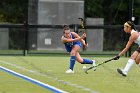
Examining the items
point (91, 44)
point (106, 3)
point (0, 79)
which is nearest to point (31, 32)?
point (91, 44)

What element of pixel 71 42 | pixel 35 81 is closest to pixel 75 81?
pixel 35 81

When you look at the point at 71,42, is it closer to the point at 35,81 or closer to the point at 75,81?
the point at 75,81

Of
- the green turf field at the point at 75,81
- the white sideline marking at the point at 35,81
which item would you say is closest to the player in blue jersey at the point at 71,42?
the green turf field at the point at 75,81

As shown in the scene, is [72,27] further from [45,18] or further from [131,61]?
[131,61]

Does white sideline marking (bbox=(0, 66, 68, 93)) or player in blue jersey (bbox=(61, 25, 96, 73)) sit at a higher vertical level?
player in blue jersey (bbox=(61, 25, 96, 73))

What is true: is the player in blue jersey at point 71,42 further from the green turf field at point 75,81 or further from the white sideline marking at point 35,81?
the white sideline marking at point 35,81

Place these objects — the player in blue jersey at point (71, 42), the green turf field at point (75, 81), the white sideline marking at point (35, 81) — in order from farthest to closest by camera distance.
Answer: the player in blue jersey at point (71, 42) → the green turf field at point (75, 81) → the white sideline marking at point (35, 81)

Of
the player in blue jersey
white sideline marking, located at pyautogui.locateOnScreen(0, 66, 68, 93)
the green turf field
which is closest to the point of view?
white sideline marking, located at pyautogui.locateOnScreen(0, 66, 68, 93)

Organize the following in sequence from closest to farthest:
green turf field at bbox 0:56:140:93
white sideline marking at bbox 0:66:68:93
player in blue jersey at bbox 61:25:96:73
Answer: white sideline marking at bbox 0:66:68:93
green turf field at bbox 0:56:140:93
player in blue jersey at bbox 61:25:96:73

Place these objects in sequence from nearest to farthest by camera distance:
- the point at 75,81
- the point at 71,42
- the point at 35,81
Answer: the point at 35,81 < the point at 75,81 < the point at 71,42

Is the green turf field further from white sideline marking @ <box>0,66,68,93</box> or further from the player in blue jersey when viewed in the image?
the player in blue jersey

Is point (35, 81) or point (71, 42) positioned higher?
point (71, 42)

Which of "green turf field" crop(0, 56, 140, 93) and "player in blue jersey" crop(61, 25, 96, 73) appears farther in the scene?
"player in blue jersey" crop(61, 25, 96, 73)

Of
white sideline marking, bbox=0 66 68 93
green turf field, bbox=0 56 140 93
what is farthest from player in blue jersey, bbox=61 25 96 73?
white sideline marking, bbox=0 66 68 93
